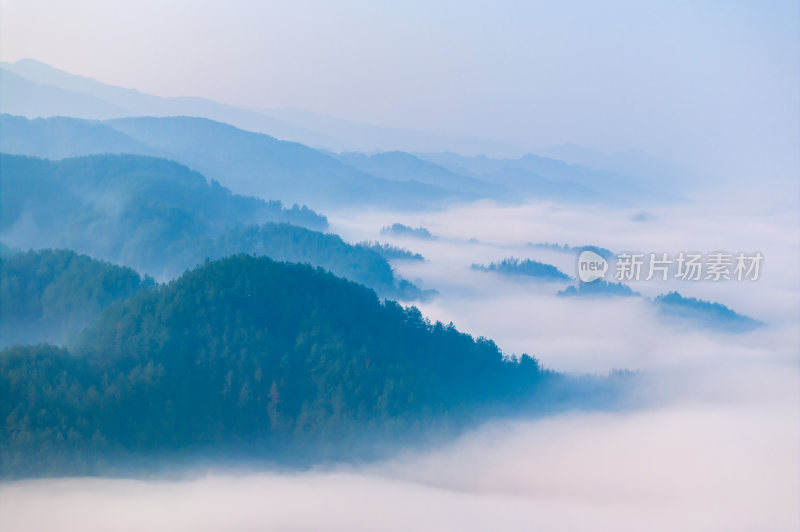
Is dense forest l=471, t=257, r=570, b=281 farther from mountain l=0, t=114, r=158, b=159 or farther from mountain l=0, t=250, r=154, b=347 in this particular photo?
mountain l=0, t=250, r=154, b=347

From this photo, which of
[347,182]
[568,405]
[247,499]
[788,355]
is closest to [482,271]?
[788,355]

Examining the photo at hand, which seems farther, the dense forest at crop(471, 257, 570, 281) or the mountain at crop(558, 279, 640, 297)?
the dense forest at crop(471, 257, 570, 281)

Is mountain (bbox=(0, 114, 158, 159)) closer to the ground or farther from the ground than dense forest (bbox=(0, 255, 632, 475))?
farther from the ground

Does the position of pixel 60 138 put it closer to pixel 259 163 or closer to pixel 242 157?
pixel 242 157

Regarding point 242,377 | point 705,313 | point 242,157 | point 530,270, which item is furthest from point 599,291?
point 242,157

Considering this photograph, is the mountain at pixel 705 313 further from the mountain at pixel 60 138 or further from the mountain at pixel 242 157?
the mountain at pixel 60 138

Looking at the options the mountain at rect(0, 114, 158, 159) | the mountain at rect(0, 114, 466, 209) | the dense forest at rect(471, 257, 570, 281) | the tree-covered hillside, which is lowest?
the tree-covered hillside

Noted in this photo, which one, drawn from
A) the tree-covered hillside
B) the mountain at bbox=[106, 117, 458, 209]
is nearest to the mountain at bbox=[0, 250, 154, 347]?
the tree-covered hillside
